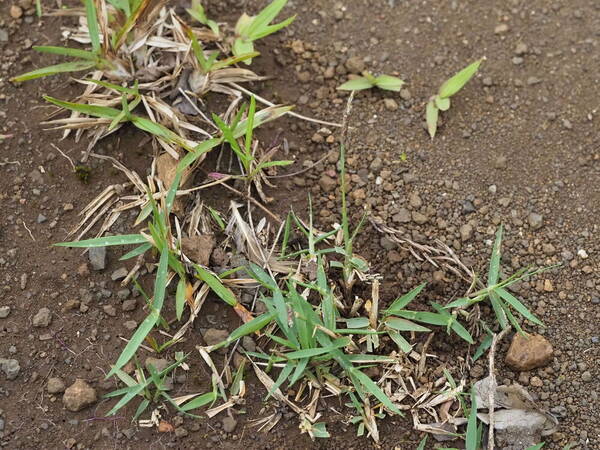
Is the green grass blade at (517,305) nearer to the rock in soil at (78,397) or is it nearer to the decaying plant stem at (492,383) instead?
the decaying plant stem at (492,383)

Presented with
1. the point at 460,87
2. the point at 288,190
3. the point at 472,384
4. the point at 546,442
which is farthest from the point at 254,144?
the point at 546,442

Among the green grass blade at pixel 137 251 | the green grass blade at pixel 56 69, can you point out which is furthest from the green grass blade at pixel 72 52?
the green grass blade at pixel 137 251

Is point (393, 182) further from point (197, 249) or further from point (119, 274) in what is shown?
point (119, 274)

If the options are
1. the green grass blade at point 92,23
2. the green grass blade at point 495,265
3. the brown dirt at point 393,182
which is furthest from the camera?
the green grass blade at point 92,23

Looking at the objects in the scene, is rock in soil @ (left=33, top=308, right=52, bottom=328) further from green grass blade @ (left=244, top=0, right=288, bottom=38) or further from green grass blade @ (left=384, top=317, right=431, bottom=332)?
green grass blade @ (left=244, top=0, right=288, bottom=38)

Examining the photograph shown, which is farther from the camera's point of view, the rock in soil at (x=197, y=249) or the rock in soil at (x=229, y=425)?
the rock in soil at (x=197, y=249)

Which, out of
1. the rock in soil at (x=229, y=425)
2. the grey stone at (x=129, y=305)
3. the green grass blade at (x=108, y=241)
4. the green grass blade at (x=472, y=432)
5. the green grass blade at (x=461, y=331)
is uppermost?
the green grass blade at (x=108, y=241)
